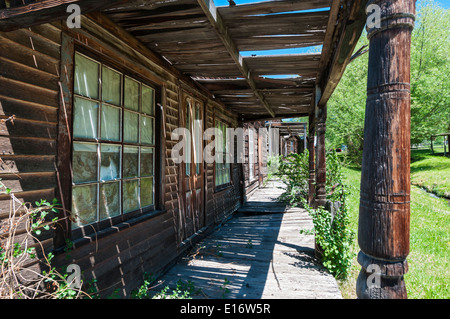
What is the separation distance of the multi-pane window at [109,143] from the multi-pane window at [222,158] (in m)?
2.81

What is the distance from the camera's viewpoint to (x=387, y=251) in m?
1.10

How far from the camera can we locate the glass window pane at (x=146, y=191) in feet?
10.5

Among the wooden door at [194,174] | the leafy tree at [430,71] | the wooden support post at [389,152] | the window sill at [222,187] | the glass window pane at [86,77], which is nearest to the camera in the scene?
the wooden support post at [389,152]

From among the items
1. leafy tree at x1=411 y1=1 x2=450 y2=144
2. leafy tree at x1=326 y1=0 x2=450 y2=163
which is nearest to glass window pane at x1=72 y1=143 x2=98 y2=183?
leafy tree at x1=326 y1=0 x2=450 y2=163

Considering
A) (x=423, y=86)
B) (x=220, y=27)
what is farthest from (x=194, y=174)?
(x=423, y=86)

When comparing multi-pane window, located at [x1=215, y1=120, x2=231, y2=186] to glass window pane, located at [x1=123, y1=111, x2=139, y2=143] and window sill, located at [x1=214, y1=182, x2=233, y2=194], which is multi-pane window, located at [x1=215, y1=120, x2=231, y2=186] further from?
glass window pane, located at [x1=123, y1=111, x2=139, y2=143]

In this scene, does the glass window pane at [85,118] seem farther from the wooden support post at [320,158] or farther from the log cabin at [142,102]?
the wooden support post at [320,158]

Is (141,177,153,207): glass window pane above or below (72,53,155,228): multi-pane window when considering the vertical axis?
below

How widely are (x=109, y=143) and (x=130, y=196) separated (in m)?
0.68

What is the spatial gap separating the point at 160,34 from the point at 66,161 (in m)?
1.55

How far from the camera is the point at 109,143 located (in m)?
2.61

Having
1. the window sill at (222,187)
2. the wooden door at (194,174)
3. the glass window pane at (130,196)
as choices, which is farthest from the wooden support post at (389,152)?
the window sill at (222,187)

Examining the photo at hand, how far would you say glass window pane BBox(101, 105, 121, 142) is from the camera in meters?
2.58

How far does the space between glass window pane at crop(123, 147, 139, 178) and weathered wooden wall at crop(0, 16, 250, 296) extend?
47 cm
